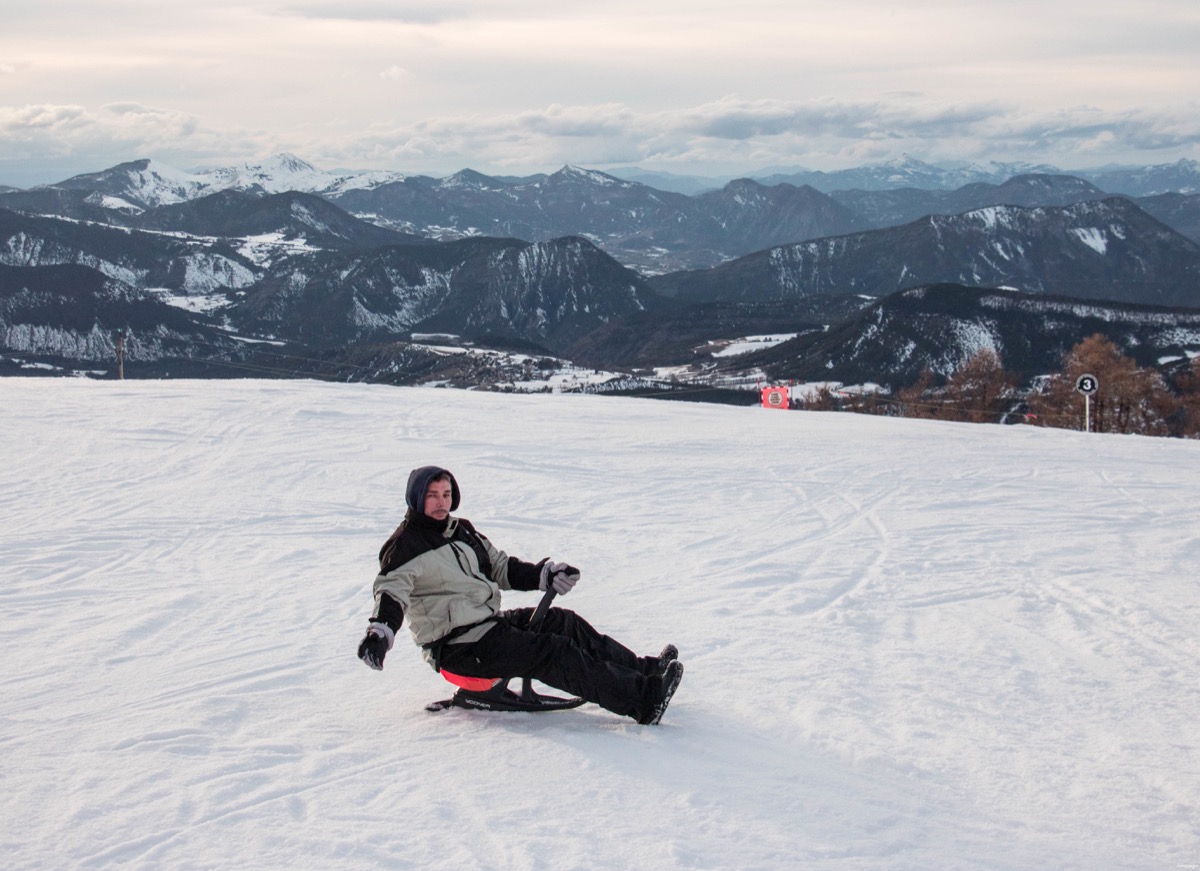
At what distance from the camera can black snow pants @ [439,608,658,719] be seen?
6.14 m

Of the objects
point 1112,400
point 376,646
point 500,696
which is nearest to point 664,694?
point 500,696

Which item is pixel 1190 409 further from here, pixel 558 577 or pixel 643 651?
pixel 558 577

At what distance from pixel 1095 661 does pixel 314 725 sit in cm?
557

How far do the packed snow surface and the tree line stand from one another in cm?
3803

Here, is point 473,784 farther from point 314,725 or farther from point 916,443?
point 916,443

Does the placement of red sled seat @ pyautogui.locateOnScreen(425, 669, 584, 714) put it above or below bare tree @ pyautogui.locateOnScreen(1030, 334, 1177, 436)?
below

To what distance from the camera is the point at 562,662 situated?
20.2 feet

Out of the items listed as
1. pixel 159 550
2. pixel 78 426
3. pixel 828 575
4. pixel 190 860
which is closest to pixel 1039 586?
pixel 828 575

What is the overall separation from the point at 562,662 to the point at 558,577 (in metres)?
0.49

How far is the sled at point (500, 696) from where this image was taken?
634 centimetres

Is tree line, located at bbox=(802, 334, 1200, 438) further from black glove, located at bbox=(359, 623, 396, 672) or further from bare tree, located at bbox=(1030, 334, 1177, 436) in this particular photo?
black glove, located at bbox=(359, 623, 396, 672)

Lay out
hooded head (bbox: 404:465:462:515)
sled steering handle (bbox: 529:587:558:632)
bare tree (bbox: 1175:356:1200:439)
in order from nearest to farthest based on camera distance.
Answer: hooded head (bbox: 404:465:462:515)
sled steering handle (bbox: 529:587:558:632)
bare tree (bbox: 1175:356:1200:439)

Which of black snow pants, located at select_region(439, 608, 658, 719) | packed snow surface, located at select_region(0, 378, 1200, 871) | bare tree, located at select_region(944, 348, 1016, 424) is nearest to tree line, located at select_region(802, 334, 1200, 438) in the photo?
bare tree, located at select_region(944, 348, 1016, 424)

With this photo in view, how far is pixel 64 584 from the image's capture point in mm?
10250
